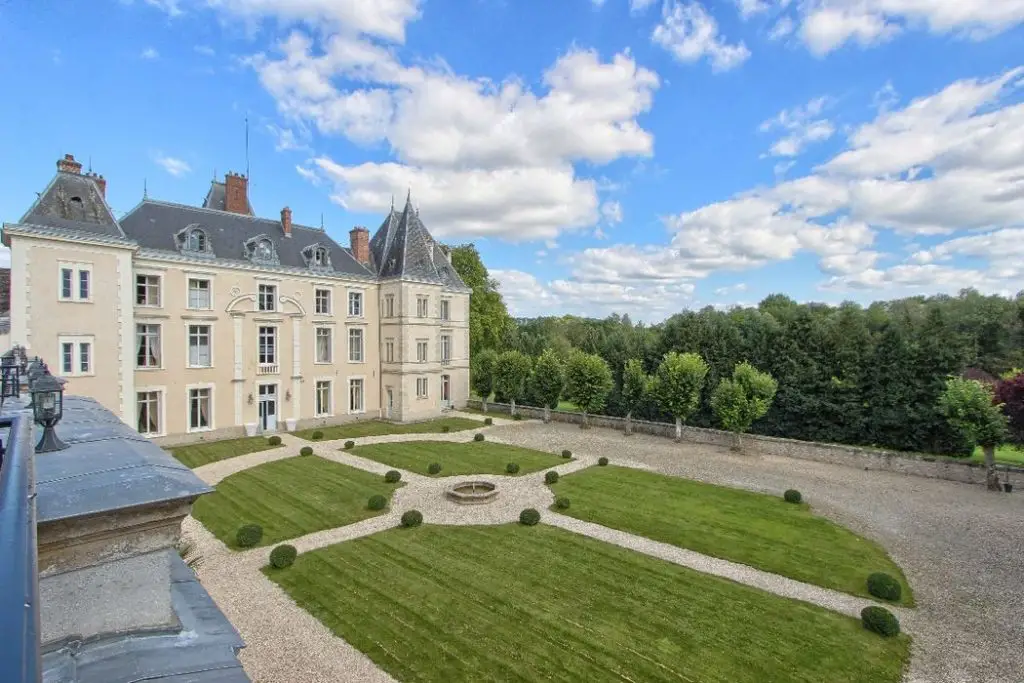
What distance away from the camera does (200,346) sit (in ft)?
99.6

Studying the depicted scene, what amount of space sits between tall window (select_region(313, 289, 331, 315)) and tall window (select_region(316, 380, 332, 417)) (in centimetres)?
462

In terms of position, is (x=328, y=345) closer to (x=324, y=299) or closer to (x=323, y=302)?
(x=323, y=302)

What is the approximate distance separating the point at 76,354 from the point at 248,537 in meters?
15.9

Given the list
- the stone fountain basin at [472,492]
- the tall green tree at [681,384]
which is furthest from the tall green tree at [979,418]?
the stone fountain basin at [472,492]

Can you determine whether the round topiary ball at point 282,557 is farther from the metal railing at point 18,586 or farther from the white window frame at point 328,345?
the white window frame at point 328,345

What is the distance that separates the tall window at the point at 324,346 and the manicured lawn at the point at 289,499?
1119 centimetres

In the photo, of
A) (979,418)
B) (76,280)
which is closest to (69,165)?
(76,280)

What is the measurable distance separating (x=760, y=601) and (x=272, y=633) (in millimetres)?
11501

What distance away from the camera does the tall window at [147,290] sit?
2808cm

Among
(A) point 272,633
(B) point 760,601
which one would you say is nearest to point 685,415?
(B) point 760,601

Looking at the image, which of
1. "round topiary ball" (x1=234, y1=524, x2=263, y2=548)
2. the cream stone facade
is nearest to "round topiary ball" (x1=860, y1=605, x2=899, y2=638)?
"round topiary ball" (x1=234, y1=524, x2=263, y2=548)

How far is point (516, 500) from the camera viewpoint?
68.1ft

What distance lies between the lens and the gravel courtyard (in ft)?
38.1

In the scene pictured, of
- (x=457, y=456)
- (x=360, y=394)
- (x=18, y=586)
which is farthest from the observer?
(x=360, y=394)
